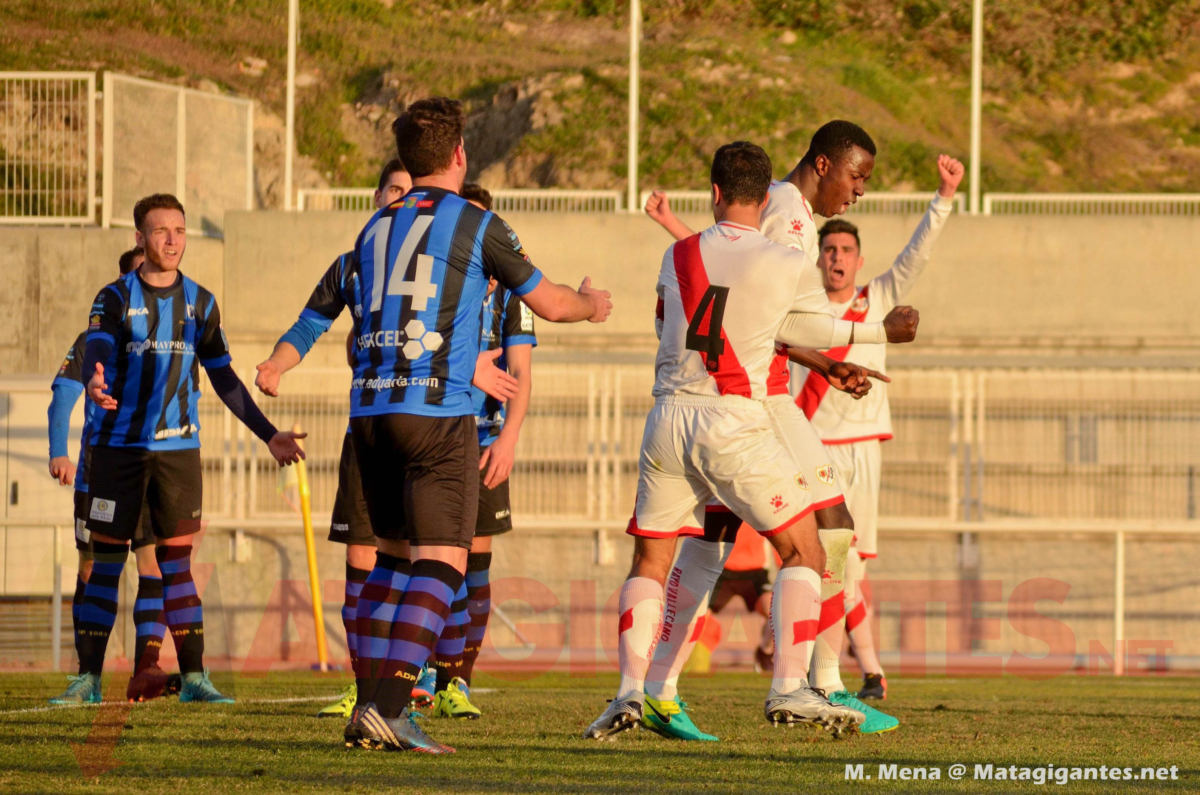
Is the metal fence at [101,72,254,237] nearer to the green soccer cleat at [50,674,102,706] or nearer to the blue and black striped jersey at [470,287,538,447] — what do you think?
the green soccer cleat at [50,674,102,706]

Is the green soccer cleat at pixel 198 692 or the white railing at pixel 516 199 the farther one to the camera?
the white railing at pixel 516 199

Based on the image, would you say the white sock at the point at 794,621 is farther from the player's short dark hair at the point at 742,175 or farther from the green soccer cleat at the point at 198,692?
the green soccer cleat at the point at 198,692

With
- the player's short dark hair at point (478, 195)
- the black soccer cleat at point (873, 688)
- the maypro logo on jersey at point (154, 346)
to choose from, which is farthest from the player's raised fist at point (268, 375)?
the black soccer cleat at point (873, 688)

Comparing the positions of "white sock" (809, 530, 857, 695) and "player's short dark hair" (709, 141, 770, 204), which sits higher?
"player's short dark hair" (709, 141, 770, 204)

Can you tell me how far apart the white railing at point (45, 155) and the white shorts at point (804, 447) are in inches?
485

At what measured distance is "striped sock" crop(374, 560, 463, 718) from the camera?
4.77 m

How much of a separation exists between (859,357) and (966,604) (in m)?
7.32

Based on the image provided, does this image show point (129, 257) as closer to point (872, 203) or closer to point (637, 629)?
point (637, 629)

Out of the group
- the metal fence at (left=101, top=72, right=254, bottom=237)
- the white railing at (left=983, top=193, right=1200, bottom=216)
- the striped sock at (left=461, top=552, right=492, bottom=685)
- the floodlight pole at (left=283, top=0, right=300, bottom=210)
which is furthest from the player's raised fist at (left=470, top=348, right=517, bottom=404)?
the floodlight pole at (left=283, top=0, right=300, bottom=210)

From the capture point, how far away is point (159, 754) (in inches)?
191

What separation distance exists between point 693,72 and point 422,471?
1402 inches

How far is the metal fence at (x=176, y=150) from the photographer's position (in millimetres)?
16766

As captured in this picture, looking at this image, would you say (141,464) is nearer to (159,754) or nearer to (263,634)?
(159,754)

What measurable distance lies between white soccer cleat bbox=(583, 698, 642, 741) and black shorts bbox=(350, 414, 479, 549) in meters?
0.89
